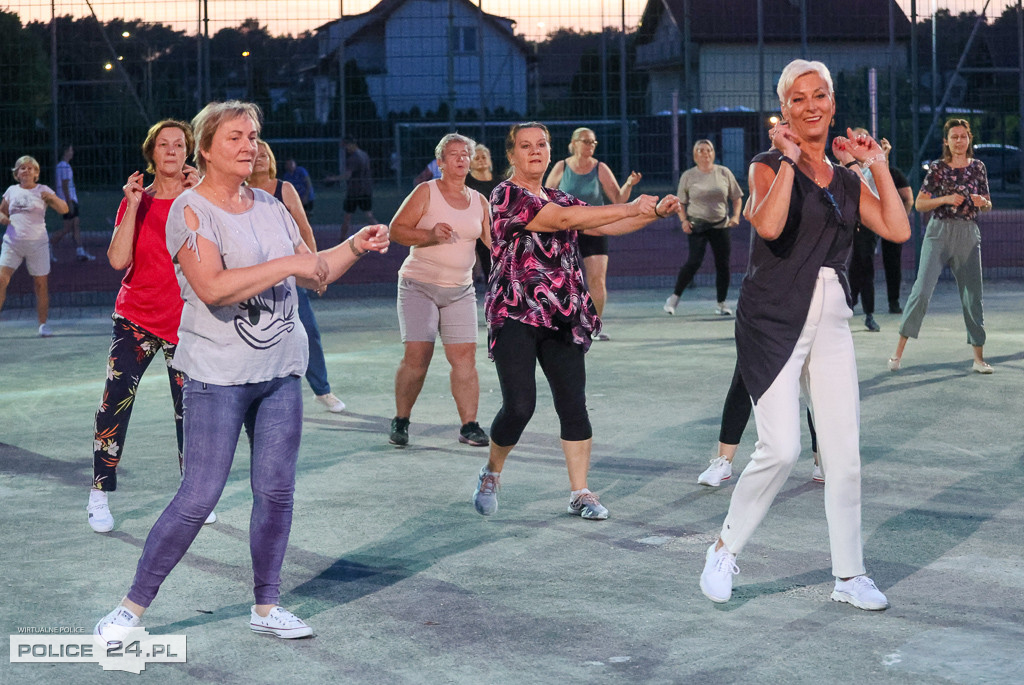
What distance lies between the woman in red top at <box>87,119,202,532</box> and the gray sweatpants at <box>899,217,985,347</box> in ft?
20.4

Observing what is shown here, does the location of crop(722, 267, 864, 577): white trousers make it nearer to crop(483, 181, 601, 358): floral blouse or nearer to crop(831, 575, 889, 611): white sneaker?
crop(831, 575, 889, 611): white sneaker

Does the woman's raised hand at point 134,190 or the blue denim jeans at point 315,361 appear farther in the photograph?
the blue denim jeans at point 315,361

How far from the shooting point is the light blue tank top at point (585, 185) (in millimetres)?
12234

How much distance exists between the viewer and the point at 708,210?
566 inches

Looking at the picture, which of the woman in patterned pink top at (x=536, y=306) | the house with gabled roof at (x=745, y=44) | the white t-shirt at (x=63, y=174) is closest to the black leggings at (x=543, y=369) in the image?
the woman in patterned pink top at (x=536, y=306)

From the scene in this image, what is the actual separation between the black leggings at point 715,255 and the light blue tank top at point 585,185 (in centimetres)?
264

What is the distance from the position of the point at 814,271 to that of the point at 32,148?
50.5ft

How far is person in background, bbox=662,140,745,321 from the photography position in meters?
14.3

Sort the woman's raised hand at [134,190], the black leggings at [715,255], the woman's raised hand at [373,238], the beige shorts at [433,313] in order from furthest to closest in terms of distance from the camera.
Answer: the black leggings at [715,255], the beige shorts at [433,313], the woman's raised hand at [134,190], the woman's raised hand at [373,238]

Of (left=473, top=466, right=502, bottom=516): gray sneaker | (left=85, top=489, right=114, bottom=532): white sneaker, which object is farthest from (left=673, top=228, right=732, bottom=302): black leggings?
(left=85, top=489, right=114, bottom=532): white sneaker

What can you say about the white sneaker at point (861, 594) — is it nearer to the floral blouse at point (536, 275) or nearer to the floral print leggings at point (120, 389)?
the floral blouse at point (536, 275)

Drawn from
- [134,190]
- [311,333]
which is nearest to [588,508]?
[134,190]

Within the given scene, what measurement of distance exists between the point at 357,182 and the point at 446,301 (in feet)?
37.6

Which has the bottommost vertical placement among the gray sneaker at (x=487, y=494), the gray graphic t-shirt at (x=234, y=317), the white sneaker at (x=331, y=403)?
the gray sneaker at (x=487, y=494)
